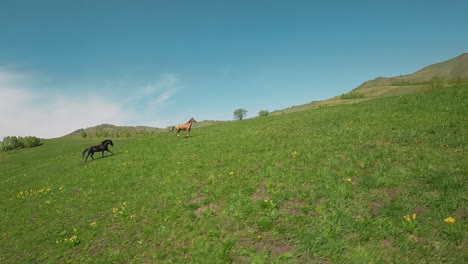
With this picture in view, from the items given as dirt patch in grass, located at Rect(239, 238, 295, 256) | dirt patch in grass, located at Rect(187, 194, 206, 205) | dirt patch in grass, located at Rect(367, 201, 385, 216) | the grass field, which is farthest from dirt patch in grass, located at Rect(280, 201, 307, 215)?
dirt patch in grass, located at Rect(187, 194, 206, 205)

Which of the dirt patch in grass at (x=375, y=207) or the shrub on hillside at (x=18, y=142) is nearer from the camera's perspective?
the dirt patch in grass at (x=375, y=207)

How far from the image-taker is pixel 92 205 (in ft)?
52.7

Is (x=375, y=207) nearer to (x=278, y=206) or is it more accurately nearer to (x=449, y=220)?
(x=449, y=220)

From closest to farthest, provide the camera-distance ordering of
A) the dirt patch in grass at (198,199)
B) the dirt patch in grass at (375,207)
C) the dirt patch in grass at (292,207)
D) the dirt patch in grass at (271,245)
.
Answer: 1. the dirt patch in grass at (271,245)
2. the dirt patch in grass at (375,207)
3. the dirt patch in grass at (292,207)
4. the dirt patch in grass at (198,199)

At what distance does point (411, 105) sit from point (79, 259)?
109 feet

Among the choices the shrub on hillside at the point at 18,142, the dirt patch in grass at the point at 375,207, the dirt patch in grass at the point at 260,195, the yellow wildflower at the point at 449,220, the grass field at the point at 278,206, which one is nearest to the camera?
the yellow wildflower at the point at 449,220

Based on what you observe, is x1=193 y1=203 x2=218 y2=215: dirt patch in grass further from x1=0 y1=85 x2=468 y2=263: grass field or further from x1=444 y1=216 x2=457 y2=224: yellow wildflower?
x1=444 y1=216 x2=457 y2=224: yellow wildflower

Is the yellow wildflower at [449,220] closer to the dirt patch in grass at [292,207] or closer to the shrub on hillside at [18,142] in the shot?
the dirt patch in grass at [292,207]

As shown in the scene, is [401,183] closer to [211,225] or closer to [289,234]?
[289,234]

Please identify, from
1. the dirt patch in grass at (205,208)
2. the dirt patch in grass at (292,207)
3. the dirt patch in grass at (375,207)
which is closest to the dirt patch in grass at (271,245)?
the dirt patch in grass at (292,207)

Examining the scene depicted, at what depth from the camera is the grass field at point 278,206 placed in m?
8.30

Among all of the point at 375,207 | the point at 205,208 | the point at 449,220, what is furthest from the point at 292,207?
the point at 449,220

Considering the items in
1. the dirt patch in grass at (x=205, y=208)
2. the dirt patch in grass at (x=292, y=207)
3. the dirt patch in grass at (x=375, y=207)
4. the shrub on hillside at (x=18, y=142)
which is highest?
the shrub on hillside at (x=18, y=142)

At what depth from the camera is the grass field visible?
27.2 ft
